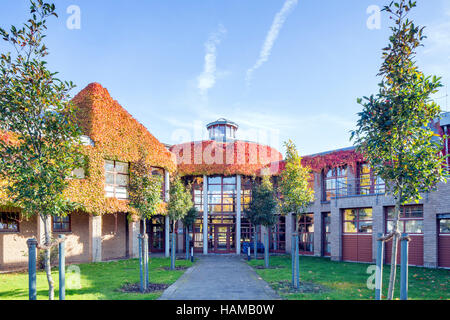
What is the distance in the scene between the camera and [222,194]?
85.4 ft

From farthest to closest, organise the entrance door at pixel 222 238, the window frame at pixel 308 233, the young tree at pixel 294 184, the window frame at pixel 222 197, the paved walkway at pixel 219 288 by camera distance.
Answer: the window frame at pixel 222 197, the entrance door at pixel 222 238, the window frame at pixel 308 233, the young tree at pixel 294 184, the paved walkway at pixel 219 288

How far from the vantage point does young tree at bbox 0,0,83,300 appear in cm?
651

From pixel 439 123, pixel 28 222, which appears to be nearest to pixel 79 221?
pixel 28 222

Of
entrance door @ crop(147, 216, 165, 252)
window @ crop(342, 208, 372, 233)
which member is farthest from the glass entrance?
window @ crop(342, 208, 372, 233)

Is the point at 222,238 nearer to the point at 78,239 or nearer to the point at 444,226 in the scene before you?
the point at 78,239

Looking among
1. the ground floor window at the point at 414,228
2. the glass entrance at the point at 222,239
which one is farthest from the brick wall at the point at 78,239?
the ground floor window at the point at 414,228

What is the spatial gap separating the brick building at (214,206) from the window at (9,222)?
0.04m

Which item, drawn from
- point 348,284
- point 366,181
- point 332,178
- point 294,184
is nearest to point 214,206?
point 332,178

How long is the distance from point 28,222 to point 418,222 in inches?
796

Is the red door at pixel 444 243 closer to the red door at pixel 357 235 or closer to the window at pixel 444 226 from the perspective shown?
the window at pixel 444 226

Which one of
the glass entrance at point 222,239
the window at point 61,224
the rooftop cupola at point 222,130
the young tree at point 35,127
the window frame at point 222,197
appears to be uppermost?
the rooftop cupola at point 222,130

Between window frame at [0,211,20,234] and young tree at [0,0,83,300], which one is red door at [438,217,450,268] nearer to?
young tree at [0,0,83,300]

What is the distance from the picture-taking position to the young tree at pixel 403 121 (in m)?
6.48

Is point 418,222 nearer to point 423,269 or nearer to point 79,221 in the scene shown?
point 423,269
